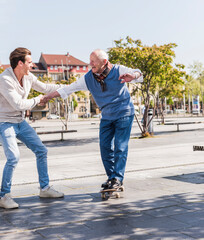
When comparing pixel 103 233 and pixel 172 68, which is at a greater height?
pixel 172 68

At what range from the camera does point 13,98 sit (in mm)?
4316

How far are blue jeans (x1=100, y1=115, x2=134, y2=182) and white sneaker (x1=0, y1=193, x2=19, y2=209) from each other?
1224mm

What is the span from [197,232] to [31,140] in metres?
2.33

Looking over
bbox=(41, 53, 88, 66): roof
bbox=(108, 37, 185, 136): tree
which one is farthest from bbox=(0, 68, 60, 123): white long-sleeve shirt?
bbox=(41, 53, 88, 66): roof

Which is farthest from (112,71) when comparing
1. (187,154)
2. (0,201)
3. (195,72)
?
(195,72)

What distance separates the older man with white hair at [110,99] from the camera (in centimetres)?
466

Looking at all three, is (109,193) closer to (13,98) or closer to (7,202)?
(7,202)

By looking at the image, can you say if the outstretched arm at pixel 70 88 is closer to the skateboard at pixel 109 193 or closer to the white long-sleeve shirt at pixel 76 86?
the white long-sleeve shirt at pixel 76 86

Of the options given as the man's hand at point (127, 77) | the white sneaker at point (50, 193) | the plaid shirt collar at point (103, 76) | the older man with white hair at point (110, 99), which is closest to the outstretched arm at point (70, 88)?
the older man with white hair at point (110, 99)

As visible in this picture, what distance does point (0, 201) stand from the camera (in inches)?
177

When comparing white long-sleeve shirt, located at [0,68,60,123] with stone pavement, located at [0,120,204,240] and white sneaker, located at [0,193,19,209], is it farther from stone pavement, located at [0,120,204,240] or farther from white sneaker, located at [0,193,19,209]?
stone pavement, located at [0,120,204,240]

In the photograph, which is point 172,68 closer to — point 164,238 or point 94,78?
point 94,78

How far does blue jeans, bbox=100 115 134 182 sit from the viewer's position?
4.77m

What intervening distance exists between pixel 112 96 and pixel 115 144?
24.3 inches
